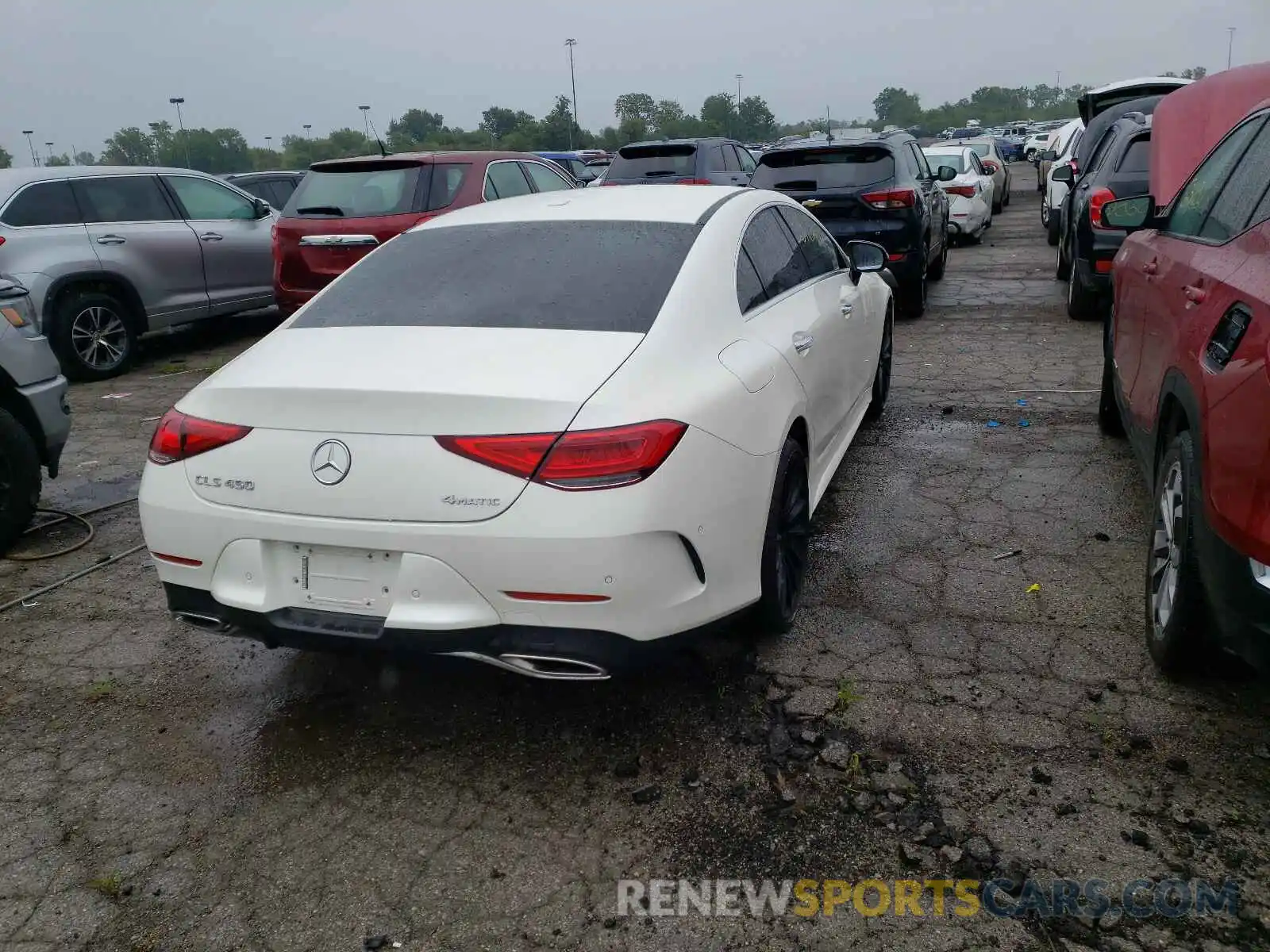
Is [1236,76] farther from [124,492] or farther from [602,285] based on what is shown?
[124,492]

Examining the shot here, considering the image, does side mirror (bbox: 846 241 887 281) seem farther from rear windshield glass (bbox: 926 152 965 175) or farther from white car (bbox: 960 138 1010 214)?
white car (bbox: 960 138 1010 214)

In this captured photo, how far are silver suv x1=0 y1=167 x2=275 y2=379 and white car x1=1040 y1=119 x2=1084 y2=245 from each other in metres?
8.40

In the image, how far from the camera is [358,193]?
27.3ft

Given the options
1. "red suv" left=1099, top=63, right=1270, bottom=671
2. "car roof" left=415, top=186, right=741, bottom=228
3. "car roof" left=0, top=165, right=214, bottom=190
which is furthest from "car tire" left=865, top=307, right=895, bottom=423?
"car roof" left=0, top=165, right=214, bottom=190

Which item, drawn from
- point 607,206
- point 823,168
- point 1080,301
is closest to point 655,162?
point 823,168

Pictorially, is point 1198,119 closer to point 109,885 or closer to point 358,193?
point 358,193

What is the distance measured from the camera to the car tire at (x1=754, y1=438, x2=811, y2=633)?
10.8 ft

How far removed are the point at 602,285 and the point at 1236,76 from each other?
5.91 metres

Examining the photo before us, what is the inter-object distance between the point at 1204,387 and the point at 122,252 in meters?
8.59

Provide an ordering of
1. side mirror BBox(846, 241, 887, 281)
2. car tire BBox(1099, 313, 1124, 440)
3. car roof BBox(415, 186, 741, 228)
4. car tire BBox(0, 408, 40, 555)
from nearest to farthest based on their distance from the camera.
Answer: car roof BBox(415, 186, 741, 228) < car tire BBox(0, 408, 40, 555) < side mirror BBox(846, 241, 887, 281) < car tire BBox(1099, 313, 1124, 440)

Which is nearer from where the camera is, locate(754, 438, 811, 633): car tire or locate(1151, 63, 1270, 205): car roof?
locate(754, 438, 811, 633): car tire

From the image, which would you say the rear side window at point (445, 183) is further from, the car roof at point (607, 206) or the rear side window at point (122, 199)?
the car roof at point (607, 206)

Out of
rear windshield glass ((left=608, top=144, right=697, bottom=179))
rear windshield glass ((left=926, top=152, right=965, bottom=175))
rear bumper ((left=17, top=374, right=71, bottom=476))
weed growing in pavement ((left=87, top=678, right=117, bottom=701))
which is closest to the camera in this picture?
weed growing in pavement ((left=87, top=678, right=117, bottom=701))

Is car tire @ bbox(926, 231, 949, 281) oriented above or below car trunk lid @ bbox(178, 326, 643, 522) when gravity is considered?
below
